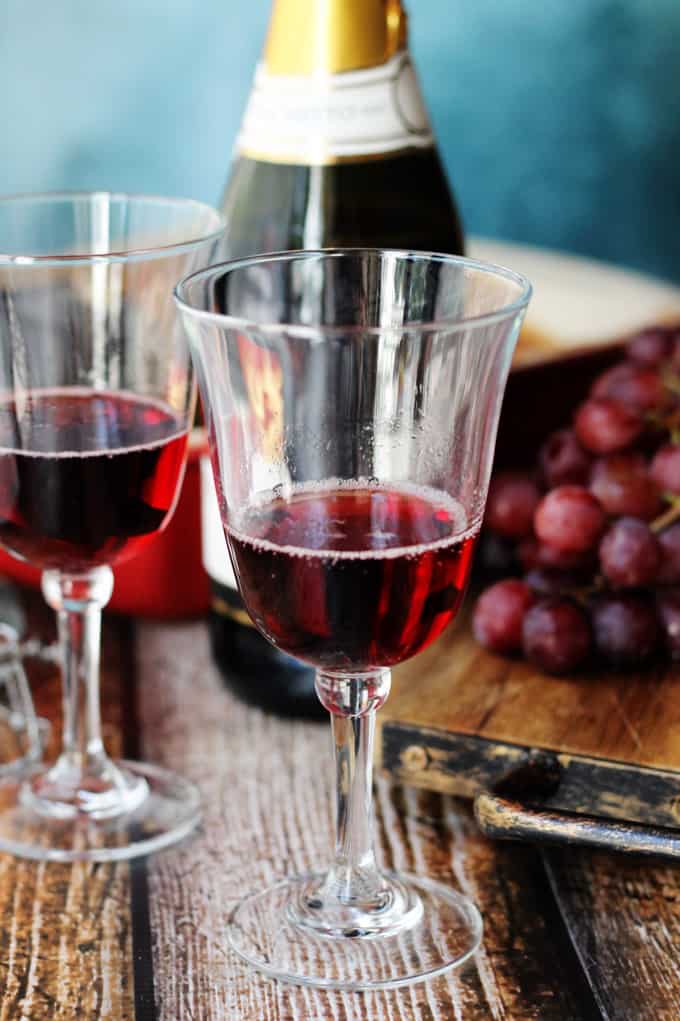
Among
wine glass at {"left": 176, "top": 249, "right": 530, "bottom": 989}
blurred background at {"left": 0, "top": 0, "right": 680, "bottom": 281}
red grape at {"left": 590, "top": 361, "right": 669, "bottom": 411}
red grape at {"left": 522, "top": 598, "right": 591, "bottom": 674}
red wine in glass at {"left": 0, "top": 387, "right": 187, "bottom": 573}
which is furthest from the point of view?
blurred background at {"left": 0, "top": 0, "right": 680, "bottom": 281}

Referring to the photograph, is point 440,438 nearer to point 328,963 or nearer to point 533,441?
point 328,963

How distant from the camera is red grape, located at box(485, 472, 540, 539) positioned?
101cm

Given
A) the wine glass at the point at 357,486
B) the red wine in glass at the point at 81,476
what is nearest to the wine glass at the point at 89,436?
the red wine in glass at the point at 81,476

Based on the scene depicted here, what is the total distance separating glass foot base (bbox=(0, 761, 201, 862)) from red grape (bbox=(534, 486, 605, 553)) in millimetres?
285

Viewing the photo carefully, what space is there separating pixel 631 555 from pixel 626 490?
5 centimetres

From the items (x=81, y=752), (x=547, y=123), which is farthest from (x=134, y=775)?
(x=547, y=123)

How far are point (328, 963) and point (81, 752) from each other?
25 centimetres

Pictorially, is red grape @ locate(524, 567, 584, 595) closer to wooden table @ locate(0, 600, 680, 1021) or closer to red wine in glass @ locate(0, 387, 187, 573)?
wooden table @ locate(0, 600, 680, 1021)

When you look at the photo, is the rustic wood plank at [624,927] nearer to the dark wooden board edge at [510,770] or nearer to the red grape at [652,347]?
the dark wooden board edge at [510,770]

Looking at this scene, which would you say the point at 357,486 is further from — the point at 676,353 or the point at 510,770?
the point at 676,353

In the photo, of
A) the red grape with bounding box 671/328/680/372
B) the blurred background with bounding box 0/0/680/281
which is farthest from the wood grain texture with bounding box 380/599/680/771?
the blurred background with bounding box 0/0/680/281

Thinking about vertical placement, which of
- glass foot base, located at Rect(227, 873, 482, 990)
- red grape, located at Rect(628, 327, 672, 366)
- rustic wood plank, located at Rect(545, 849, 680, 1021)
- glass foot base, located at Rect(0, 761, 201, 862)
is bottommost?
glass foot base, located at Rect(0, 761, 201, 862)

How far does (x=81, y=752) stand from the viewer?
899mm

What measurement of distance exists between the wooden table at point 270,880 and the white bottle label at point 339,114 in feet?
1.40
